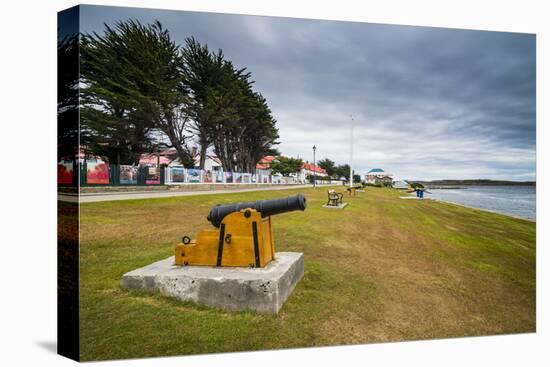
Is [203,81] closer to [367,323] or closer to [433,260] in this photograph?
[367,323]

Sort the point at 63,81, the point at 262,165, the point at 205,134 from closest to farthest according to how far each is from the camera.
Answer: the point at 63,81, the point at 205,134, the point at 262,165

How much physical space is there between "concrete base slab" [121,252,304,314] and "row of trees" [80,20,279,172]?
151 cm

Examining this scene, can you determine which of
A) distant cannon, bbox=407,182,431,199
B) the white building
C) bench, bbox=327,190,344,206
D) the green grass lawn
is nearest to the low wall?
the green grass lawn

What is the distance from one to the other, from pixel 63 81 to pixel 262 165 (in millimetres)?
3054

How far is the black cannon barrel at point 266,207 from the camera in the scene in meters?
4.02

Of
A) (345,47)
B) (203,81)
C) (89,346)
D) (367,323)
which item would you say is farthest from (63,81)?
(367,323)

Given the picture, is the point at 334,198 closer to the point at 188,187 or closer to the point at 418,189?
the point at 418,189

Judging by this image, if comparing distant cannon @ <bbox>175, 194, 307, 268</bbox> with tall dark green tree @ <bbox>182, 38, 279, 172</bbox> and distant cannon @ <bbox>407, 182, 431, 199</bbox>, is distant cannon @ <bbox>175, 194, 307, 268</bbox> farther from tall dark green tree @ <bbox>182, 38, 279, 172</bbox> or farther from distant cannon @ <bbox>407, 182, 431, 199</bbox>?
distant cannon @ <bbox>407, 182, 431, 199</bbox>

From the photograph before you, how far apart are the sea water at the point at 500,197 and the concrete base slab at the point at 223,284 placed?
329 cm

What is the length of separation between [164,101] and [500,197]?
530 centimetres

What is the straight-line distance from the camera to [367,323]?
3.95m

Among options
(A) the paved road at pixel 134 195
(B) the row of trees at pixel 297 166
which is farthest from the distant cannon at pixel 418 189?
(A) the paved road at pixel 134 195

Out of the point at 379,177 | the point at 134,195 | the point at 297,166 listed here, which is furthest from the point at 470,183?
the point at 134,195

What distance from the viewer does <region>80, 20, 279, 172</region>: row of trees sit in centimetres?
380
